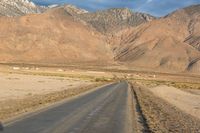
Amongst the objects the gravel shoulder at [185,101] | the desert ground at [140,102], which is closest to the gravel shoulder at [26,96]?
the desert ground at [140,102]

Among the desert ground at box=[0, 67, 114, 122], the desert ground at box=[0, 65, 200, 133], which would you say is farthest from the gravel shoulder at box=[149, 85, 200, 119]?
the desert ground at box=[0, 67, 114, 122]

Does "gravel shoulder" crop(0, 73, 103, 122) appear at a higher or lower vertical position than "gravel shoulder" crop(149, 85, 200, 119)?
higher

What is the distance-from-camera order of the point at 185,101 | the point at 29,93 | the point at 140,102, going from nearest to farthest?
the point at 140,102 → the point at 29,93 → the point at 185,101

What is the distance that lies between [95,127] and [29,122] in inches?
117

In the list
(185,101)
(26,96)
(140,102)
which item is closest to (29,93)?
(26,96)

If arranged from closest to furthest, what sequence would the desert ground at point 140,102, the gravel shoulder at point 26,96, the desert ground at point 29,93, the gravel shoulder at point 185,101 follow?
the desert ground at point 140,102
the gravel shoulder at point 26,96
the desert ground at point 29,93
the gravel shoulder at point 185,101

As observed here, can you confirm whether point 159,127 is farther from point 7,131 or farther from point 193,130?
point 7,131

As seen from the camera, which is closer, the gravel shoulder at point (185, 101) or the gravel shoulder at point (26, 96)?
the gravel shoulder at point (26, 96)

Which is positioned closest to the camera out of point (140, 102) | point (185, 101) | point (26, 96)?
point (140, 102)

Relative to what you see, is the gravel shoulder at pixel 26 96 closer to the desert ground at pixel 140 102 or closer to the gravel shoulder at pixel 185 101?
the desert ground at pixel 140 102

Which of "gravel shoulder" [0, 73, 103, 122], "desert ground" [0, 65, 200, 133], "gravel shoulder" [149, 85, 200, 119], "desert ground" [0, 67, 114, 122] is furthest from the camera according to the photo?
"gravel shoulder" [149, 85, 200, 119]

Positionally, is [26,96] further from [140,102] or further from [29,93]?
[140,102]

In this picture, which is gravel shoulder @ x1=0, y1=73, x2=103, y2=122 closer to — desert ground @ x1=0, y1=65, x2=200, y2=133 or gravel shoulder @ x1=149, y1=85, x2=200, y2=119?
desert ground @ x1=0, y1=65, x2=200, y2=133

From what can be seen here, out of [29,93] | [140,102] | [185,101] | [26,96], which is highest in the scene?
[29,93]
